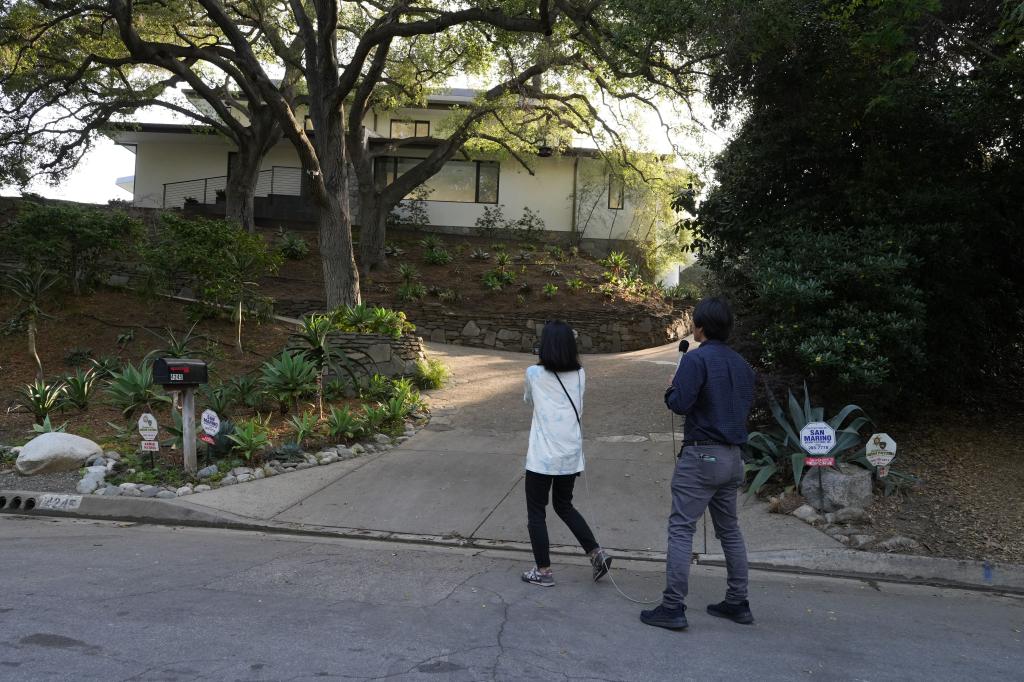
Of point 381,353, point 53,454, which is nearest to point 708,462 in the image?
point 53,454

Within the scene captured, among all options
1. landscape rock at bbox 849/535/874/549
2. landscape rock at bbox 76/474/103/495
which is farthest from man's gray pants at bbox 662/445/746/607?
landscape rock at bbox 76/474/103/495

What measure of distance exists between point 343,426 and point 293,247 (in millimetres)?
12853

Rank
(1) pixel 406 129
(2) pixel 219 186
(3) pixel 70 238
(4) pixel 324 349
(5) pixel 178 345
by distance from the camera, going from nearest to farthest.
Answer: (4) pixel 324 349
(5) pixel 178 345
(3) pixel 70 238
(2) pixel 219 186
(1) pixel 406 129

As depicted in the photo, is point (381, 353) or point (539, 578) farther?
point (381, 353)

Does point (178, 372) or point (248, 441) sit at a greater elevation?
point (178, 372)

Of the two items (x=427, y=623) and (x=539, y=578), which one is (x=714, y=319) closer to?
(x=539, y=578)

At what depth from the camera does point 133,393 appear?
33.9 feet

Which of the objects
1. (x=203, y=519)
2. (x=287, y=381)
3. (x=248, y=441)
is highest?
(x=287, y=381)

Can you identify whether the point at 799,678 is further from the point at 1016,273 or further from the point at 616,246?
the point at 616,246

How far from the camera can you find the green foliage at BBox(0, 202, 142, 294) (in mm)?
13547

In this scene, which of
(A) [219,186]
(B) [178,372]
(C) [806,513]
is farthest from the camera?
(A) [219,186]

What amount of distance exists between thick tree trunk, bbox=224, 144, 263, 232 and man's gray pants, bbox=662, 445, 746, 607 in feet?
56.9

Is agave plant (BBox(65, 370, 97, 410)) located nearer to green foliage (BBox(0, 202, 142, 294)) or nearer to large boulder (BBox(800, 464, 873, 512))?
green foliage (BBox(0, 202, 142, 294))

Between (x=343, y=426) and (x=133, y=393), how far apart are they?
117 inches
